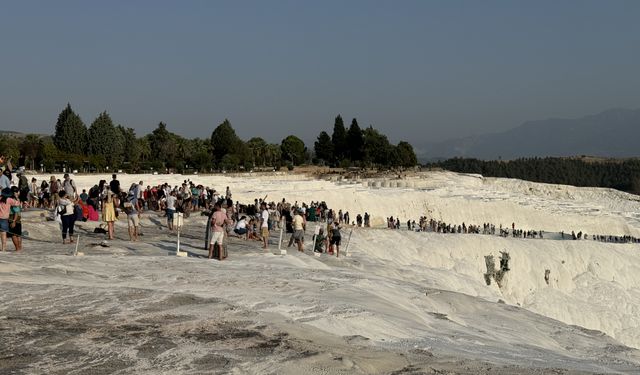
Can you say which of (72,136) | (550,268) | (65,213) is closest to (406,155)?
(72,136)

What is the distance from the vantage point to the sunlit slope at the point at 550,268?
105 feet

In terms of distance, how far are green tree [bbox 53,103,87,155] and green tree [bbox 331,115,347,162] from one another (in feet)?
123

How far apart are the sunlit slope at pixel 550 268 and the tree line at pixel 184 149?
41254 millimetres

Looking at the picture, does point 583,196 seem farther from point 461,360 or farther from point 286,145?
point 461,360

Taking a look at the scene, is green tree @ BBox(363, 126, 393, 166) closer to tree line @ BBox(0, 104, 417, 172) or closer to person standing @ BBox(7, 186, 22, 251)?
tree line @ BBox(0, 104, 417, 172)

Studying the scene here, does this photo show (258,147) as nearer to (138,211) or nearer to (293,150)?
(293,150)

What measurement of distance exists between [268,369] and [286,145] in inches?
4038

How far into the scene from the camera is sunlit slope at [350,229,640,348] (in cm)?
3186

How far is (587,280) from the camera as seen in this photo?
38812 millimetres

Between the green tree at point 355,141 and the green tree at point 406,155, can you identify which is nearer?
the green tree at point 406,155

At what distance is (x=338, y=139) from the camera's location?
4385 inches

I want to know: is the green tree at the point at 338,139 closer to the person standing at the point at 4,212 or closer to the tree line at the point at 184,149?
the tree line at the point at 184,149

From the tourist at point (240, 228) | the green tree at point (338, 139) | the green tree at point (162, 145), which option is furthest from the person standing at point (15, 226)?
→ the green tree at point (338, 139)

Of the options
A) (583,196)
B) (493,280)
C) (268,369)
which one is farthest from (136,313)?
(583,196)
